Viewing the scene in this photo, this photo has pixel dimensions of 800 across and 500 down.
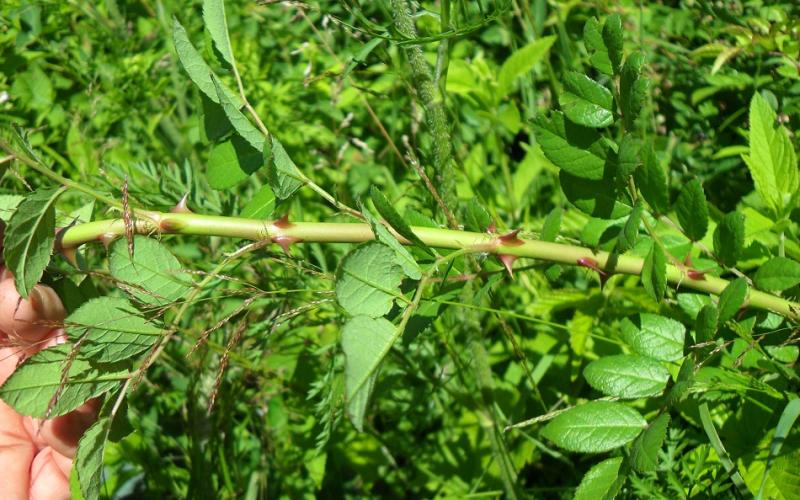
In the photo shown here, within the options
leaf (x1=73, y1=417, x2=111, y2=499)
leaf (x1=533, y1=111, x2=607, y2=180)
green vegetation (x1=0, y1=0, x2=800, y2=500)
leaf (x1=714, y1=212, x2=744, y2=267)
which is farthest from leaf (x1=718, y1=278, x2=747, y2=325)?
leaf (x1=73, y1=417, x2=111, y2=499)

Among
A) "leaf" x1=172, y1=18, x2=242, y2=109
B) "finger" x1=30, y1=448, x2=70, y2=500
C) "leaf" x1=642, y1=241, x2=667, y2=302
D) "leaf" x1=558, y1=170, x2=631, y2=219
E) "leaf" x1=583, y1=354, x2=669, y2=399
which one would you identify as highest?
"leaf" x1=172, y1=18, x2=242, y2=109

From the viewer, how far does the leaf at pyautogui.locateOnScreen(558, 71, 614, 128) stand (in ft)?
3.66

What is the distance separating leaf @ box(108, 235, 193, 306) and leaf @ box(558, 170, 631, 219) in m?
0.54

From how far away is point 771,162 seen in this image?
1434 millimetres

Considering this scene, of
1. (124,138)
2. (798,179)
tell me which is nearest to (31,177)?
(124,138)

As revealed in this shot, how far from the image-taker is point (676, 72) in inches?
94.3

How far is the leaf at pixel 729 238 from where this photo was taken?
1170 mm

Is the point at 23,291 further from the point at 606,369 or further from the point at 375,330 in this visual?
the point at 606,369

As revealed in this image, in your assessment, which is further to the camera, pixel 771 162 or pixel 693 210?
pixel 771 162

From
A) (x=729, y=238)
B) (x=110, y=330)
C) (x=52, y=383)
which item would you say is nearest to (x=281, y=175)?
(x=110, y=330)

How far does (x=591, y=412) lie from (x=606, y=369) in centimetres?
7

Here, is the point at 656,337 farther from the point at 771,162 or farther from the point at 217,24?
the point at 217,24

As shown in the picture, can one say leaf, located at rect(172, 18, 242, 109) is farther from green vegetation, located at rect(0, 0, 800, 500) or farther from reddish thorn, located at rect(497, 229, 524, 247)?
reddish thorn, located at rect(497, 229, 524, 247)

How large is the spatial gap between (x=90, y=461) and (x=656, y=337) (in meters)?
0.78
